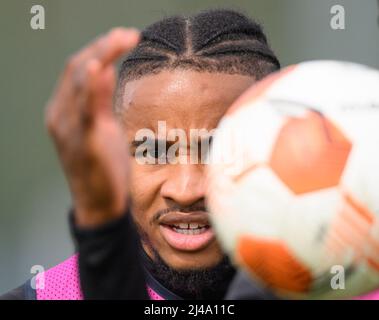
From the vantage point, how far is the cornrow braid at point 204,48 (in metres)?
1.99

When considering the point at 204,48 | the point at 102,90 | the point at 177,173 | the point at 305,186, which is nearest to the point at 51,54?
the point at 204,48

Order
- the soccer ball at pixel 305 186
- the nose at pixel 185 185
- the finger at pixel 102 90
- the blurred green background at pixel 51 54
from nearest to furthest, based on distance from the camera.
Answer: the finger at pixel 102 90
the soccer ball at pixel 305 186
the nose at pixel 185 185
the blurred green background at pixel 51 54

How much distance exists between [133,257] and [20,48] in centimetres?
322

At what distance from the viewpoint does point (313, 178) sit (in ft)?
4.98

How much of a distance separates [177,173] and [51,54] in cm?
282

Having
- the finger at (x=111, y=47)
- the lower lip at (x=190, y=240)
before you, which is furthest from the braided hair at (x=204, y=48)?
the finger at (x=111, y=47)

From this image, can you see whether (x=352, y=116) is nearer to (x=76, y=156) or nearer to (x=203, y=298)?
(x=76, y=156)

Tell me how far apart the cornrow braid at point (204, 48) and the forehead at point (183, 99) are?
0.08 ft

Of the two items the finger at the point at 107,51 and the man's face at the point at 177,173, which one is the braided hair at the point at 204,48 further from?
the finger at the point at 107,51

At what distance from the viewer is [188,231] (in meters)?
1.88

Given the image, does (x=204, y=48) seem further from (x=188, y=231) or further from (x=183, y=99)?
(x=188, y=231)

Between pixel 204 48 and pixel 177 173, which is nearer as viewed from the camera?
pixel 177 173

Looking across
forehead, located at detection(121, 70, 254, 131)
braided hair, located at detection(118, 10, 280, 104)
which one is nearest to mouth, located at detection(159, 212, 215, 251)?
forehead, located at detection(121, 70, 254, 131)


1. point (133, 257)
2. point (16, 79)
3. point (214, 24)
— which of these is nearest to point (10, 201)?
point (16, 79)
